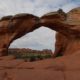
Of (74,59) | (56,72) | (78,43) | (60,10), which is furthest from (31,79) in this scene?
(60,10)

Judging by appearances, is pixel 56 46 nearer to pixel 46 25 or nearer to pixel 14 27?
pixel 46 25

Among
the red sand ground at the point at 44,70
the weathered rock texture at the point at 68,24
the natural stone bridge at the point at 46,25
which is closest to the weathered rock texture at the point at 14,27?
the natural stone bridge at the point at 46,25

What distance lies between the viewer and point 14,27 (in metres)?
18.7

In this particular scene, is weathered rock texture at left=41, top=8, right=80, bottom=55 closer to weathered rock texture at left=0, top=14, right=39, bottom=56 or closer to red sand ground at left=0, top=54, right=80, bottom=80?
weathered rock texture at left=0, top=14, right=39, bottom=56

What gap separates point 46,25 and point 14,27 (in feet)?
7.43

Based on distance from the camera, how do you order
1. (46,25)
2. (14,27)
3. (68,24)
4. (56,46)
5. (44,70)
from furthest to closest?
1. (56,46)
2. (14,27)
3. (46,25)
4. (68,24)
5. (44,70)

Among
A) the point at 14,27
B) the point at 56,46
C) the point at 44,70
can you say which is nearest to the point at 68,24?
the point at 14,27

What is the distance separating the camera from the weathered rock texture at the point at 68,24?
16562 mm

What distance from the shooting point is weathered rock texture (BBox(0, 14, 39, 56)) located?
60.0ft

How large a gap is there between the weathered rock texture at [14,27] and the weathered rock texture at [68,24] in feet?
3.08

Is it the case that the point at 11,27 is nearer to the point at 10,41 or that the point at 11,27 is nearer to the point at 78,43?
Answer: the point at 10,41

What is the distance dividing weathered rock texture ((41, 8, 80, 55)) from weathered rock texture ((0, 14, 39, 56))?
94cm

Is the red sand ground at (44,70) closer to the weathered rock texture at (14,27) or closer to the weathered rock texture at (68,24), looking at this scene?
the weathered rock texture at (68,24)

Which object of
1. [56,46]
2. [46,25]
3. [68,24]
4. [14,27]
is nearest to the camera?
[68,24]
